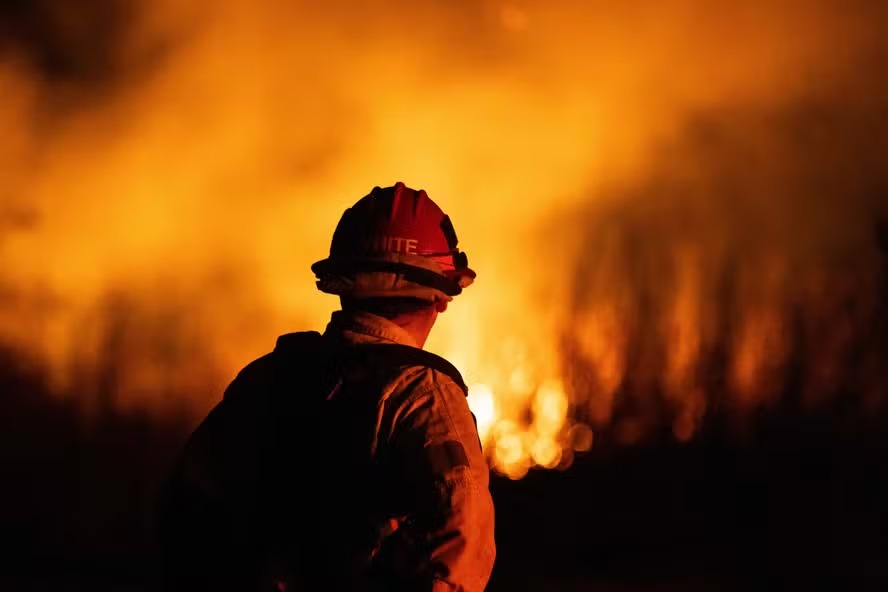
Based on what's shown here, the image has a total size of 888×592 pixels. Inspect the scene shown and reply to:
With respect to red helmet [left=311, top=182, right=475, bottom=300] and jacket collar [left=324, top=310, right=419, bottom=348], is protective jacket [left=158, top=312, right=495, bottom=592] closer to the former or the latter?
jacket collar [left=324, top=310, right=419, bottom=348]

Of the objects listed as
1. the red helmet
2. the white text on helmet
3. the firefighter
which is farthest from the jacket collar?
the white text on helmet

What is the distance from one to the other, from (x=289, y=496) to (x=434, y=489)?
0.55 metres

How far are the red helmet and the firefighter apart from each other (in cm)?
11

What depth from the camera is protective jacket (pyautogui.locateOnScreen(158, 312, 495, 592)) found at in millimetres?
3555

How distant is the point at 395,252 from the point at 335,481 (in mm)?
953

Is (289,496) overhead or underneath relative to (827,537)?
underneath

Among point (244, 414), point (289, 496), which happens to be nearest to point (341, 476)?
point (289, 496)

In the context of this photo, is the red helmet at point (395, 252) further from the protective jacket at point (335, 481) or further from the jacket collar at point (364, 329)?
the protective jacket at point (335, 481)

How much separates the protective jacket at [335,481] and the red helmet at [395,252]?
9.9 inches

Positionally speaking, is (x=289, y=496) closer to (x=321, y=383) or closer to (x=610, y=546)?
(x=321, y=383)

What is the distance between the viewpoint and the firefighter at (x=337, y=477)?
11.7 ft

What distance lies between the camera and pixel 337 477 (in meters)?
3.70

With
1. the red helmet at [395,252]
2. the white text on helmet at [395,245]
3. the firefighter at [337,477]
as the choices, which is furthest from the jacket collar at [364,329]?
the white text on helmet at [395,245]

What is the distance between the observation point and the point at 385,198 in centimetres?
435
